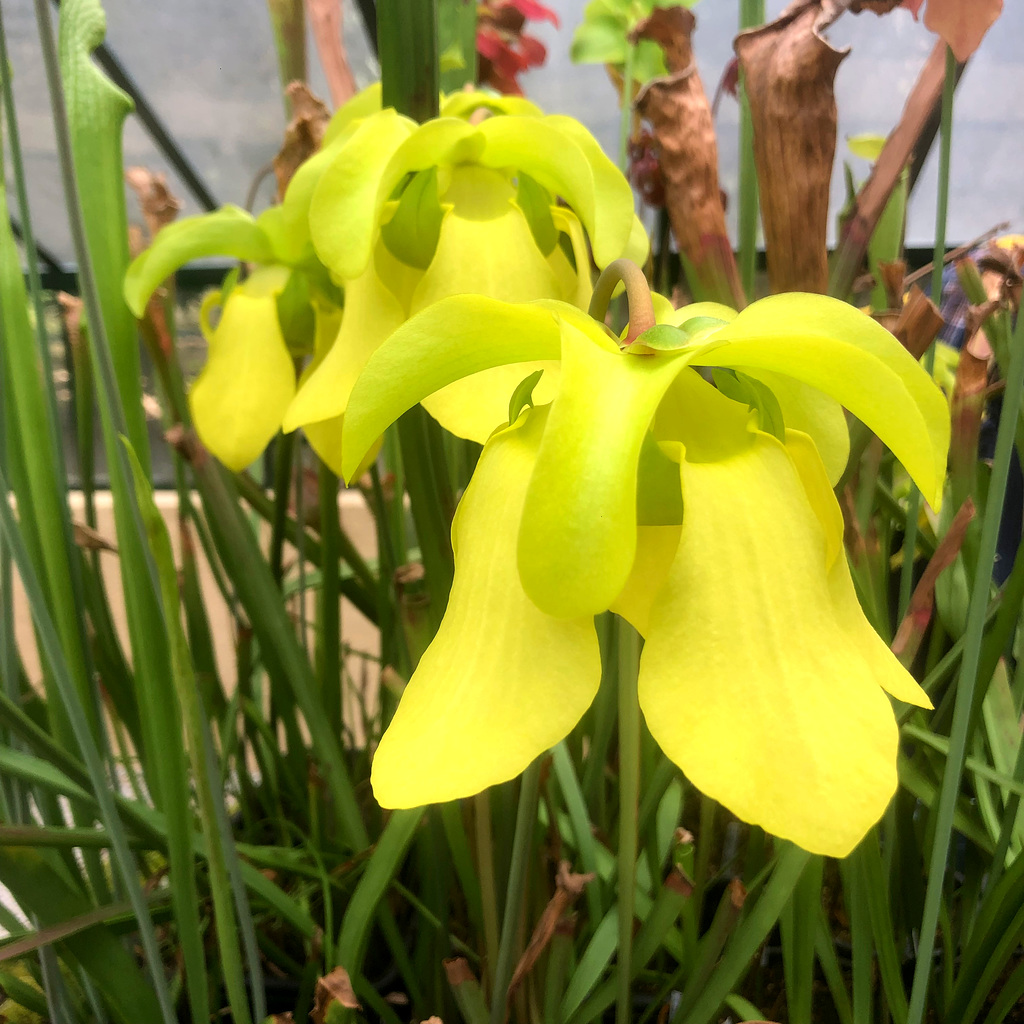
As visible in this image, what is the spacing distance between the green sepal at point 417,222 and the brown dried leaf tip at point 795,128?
84 mm

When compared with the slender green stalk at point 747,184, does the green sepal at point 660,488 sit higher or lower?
lower

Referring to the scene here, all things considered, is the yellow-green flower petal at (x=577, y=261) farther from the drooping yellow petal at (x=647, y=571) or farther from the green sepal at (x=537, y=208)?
the drooping yellow petal at (x=647, y=571)

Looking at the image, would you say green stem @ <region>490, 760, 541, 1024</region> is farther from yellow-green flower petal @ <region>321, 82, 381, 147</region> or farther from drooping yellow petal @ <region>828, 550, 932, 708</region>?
yellow-green flower petal @ <region>321, 82, 381, 147</region>

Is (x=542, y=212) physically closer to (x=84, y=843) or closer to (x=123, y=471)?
(x=123, y=471)

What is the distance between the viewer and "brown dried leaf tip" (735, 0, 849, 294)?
164mm

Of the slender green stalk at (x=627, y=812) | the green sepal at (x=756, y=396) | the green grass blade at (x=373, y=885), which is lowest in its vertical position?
the green grass blade at (x=373, y=885)

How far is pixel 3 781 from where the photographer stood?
239 millimetres

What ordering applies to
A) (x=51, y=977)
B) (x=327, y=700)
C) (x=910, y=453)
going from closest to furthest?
(x=910, y=453) < (x=51, y=977) < (x=327, y=700)

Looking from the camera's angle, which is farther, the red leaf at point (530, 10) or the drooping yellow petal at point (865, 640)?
the red leaf at point (530, 10)

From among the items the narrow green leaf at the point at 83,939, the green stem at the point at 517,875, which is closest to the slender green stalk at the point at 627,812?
the green stem at the point at 517,875

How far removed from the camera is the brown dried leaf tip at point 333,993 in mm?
172

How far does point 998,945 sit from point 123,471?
289mm

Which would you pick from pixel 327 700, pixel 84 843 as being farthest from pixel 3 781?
pixel 327 700

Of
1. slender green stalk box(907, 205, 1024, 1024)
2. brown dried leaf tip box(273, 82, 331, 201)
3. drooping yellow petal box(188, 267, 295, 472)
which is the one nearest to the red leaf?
brown dried leaf tip box(273, 82, 331, 201)
